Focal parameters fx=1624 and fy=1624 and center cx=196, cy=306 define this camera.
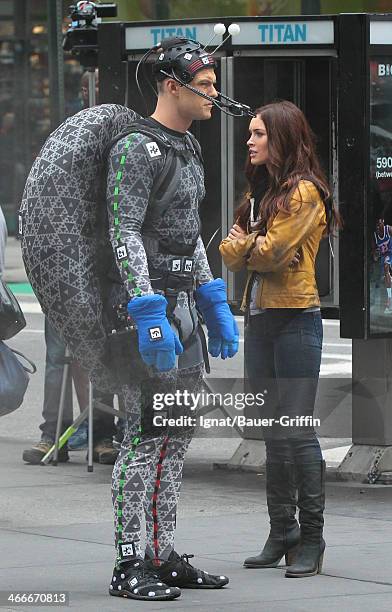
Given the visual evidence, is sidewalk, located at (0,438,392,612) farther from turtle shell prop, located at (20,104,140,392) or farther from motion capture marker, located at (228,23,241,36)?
motion capture marker, located at (228,23,241,36)

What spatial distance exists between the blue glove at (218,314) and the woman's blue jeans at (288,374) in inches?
8.5

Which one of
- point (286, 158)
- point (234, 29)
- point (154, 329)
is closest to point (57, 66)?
point (234, 29)

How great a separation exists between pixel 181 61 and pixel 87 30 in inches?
173

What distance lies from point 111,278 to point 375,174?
260 centimetres

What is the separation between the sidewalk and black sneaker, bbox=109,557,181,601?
1.7 inches

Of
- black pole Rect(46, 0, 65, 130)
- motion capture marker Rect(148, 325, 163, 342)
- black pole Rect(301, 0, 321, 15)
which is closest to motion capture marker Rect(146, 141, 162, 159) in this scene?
motion capture marker Rect(148, 325, 163, 342)

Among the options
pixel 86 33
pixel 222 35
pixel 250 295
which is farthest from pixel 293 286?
pixel 86 33

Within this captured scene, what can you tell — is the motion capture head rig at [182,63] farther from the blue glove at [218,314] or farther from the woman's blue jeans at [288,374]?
the woman's blue jeans at [288,374]

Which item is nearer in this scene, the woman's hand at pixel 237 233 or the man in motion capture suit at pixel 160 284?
the man in motion capture suit at pixel 160 284

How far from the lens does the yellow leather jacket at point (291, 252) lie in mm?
6531

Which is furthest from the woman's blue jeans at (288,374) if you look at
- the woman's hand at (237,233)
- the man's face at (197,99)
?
the man's face at (197,99)

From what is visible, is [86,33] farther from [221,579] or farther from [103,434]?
[221,579]

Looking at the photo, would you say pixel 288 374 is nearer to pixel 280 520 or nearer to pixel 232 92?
pixel 280 520

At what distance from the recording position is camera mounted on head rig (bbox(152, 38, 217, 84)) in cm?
617
